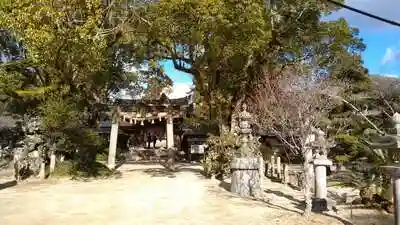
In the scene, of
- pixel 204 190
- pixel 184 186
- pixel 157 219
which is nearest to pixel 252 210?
pixel 157 219

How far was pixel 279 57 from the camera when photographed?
2264 centimetres

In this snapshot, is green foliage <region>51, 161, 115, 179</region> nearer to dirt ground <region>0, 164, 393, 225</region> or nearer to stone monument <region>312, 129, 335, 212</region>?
dirt ground <region>0, 164, 393, 225</region>

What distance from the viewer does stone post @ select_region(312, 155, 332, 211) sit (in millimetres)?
11500

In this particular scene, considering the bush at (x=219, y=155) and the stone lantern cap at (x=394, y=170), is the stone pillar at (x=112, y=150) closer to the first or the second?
the bush at (x=219, y=155)

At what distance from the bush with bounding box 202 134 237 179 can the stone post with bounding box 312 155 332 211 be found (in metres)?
6.05

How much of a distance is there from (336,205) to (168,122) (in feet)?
54.5

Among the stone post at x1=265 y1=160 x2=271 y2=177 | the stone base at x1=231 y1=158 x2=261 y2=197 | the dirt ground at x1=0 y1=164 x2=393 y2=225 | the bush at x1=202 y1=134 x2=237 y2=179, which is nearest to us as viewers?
the dirt ground at x1=0 y1=164 x2=393 y2=225

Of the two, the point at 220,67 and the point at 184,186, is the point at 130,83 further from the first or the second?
the point at 184,186

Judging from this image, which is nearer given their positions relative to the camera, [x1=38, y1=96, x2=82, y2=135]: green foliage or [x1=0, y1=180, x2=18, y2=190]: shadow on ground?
[x1=0, y1=180, x2=18, y2=190]: shadow on ground

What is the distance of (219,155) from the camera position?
18.8m

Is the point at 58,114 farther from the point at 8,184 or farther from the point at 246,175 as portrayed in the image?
the point at 246,175

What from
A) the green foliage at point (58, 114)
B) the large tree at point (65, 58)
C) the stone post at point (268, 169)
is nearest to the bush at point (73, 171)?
the large tree at point (65, 58)

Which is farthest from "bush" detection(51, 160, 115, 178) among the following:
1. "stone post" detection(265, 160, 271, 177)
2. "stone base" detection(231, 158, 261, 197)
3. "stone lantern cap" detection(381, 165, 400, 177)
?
"stone lantern cap" detection(381, 165, 400, 177)

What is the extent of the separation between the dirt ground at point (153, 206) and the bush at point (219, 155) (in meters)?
1.15
